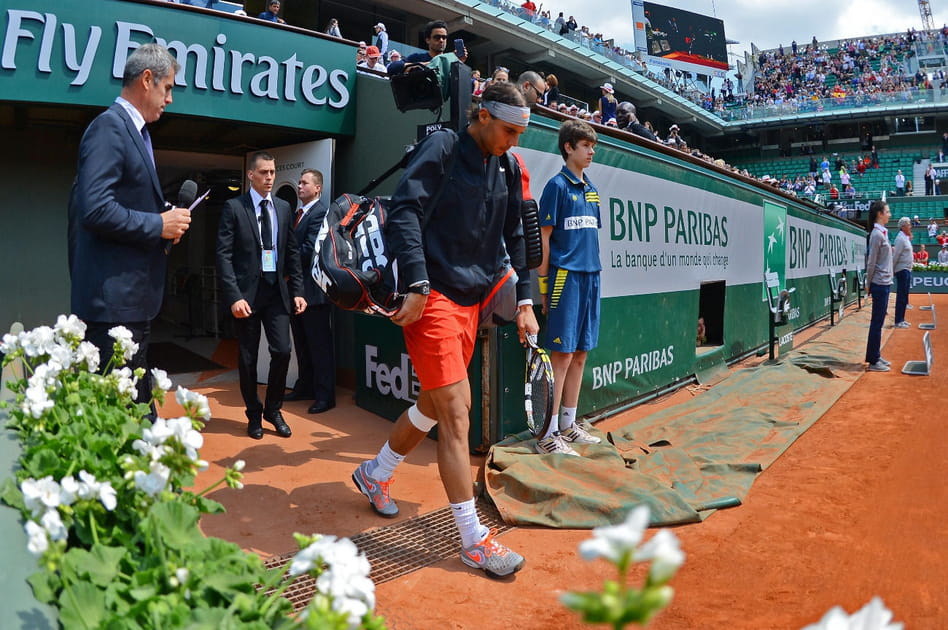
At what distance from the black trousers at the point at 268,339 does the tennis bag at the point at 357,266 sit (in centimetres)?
197

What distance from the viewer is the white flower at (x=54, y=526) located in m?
1.35

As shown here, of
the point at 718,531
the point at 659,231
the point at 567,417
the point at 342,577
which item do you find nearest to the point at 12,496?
the point at 342,577

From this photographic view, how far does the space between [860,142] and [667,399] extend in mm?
41530

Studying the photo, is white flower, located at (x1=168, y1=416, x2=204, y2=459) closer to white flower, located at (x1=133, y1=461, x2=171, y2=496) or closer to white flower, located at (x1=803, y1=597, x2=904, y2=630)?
white flower, located at (x1=133, y1=461, x2=171, y2=496)

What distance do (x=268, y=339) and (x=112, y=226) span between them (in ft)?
7.81

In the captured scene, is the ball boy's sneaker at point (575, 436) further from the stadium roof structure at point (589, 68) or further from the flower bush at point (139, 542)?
the stadium roof structure at point (589, 68)

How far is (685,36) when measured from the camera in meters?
42.4

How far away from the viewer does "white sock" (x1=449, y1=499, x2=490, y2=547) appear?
3086 mm

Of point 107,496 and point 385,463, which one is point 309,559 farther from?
point 385,463

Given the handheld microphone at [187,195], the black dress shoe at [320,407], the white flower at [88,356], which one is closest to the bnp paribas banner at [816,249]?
the black dress shoe at [320,407]

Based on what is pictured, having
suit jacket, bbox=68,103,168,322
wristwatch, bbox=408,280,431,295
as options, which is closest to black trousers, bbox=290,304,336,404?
suit jacket, bbox=68,103,168,322

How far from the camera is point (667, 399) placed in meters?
7.15

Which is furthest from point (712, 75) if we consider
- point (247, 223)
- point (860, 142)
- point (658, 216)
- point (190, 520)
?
point (190, 520)

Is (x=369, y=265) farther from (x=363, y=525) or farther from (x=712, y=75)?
(x=712, y=75)
